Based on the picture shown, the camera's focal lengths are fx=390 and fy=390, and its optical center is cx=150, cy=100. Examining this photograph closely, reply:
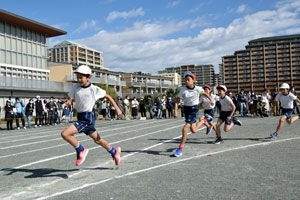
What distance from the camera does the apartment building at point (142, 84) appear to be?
118 m

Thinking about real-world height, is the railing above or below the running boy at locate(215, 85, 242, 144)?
above

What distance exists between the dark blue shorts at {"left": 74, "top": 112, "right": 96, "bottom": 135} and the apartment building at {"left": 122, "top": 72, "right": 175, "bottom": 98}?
10275cm

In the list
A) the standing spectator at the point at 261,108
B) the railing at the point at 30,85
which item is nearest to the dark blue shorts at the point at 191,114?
the standing spectator at the point at 261,108

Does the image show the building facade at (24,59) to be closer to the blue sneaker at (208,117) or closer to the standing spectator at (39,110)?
the standing spectator at (39,110)

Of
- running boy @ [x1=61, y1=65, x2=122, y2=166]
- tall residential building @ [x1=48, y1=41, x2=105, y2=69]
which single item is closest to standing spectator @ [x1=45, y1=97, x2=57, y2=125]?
running boy @ [x1=61, y1=65, x2=122, y2=166]

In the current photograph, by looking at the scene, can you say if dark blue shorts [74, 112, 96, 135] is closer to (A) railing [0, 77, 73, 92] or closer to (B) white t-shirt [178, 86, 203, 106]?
(B) white t-shirt [178, 86, 203, 106]

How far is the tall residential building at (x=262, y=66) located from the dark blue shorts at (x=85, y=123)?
73.2 m

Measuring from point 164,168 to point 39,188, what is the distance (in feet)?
7.50

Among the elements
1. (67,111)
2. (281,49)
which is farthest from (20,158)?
(281,49)

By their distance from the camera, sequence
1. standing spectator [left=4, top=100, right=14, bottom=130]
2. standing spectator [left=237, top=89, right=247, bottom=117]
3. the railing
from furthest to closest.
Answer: the railing → standing spectator [left=237, top=89, right=247, bottom=117] → standing spectator [left=4, top=100, right=14, bottom=130]

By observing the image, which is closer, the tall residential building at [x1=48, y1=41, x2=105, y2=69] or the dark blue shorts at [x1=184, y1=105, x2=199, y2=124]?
the dark blue shorts at [x1=184, y1=105, x2=199, y2=124]

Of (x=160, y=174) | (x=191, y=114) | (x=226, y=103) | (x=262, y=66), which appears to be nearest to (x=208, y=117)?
(x=226, y=103)

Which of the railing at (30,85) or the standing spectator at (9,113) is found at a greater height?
the railing at (30,85)

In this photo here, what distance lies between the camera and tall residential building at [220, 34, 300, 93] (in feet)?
260
